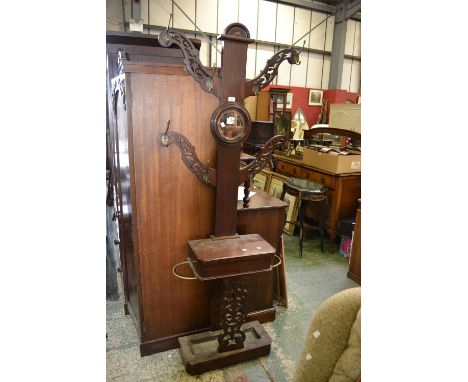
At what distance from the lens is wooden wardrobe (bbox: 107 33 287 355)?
5.93 feet

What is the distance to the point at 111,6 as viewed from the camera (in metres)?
5.94

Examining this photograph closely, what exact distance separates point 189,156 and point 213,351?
124 cm

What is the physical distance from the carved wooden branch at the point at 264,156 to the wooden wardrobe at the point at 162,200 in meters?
0.21

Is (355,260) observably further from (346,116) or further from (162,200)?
(346,116)

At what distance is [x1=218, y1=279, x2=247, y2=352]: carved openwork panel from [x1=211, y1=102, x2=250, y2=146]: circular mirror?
835 millimetres

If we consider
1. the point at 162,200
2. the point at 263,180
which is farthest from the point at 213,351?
the point at 263,180

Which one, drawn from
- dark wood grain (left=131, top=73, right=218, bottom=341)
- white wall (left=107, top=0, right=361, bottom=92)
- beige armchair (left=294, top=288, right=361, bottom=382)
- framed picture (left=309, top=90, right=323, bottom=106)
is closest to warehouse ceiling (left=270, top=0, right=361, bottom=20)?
white wall (left=107, top=0, right=361, bottom=92)

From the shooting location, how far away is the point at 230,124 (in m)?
1.81

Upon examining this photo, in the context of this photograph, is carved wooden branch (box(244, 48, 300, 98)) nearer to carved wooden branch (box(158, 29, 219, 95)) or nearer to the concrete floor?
carved wooden branch (box(158, 29, 219, 95))

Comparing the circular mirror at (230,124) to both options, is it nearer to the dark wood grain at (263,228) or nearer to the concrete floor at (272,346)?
the dark wood grain at (263,228)

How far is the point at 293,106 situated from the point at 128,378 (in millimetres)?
6973
